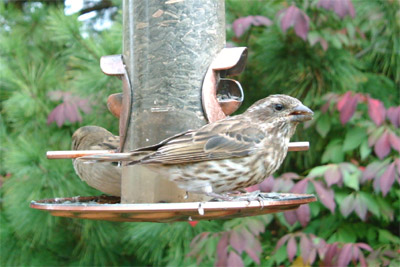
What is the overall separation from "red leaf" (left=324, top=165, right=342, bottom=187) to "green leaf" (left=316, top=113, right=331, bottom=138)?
26.2 inches

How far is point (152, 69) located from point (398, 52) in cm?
277

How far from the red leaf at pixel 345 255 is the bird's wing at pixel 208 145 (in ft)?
4.13

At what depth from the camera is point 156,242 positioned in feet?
17.5

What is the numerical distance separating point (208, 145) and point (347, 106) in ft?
6.04

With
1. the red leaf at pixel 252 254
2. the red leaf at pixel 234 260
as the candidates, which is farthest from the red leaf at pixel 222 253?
the red leaf at pixel 252 254

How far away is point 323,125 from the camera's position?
17.4 feet

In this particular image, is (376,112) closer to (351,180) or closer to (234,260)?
(351,180)

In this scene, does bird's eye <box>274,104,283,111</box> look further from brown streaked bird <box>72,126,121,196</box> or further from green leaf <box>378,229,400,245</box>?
green leaf <box>378,229,400,245</box>

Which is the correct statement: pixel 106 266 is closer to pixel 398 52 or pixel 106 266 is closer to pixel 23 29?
pixel 23 29

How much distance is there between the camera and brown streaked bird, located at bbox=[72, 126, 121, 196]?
4.27m

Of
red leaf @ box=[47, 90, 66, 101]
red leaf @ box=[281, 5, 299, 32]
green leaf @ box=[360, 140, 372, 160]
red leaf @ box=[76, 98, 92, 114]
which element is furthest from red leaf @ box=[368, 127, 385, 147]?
red leaf @ box=[47, 90, 66, 101]

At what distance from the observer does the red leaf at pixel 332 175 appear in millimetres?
4508

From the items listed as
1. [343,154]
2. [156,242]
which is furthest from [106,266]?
[343,154]

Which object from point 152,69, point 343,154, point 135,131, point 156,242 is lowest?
point 156,242
